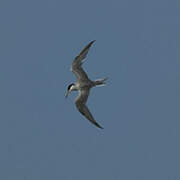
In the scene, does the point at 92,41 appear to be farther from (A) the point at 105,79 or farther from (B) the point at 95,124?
(B) the point at 95,124

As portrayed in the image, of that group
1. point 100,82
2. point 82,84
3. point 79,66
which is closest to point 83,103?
point 82,84

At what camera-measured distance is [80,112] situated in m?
39.0

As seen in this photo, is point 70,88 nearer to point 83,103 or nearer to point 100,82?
point 83,103

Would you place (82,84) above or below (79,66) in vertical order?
below

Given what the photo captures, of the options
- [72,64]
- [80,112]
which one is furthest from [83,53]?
[80,112]

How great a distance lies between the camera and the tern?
1489 inches

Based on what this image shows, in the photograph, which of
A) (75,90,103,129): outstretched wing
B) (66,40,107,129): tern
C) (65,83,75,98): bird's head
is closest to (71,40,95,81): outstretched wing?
(66,40,107,129): tern

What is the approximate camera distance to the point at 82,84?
38562 millimetres

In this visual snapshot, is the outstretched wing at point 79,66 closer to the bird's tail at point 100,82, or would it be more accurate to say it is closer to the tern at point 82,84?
the tern at point 82,84

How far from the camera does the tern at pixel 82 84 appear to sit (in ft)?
124

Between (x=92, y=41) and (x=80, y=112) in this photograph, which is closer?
(x=92, y=41)

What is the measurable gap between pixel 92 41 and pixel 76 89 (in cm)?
411

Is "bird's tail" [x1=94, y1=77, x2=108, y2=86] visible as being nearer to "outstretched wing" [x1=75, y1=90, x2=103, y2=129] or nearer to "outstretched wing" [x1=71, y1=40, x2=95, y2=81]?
"outstretched wing" [x1=71, y1=40, x2=95, y2=81]

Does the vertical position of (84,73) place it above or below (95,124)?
above
